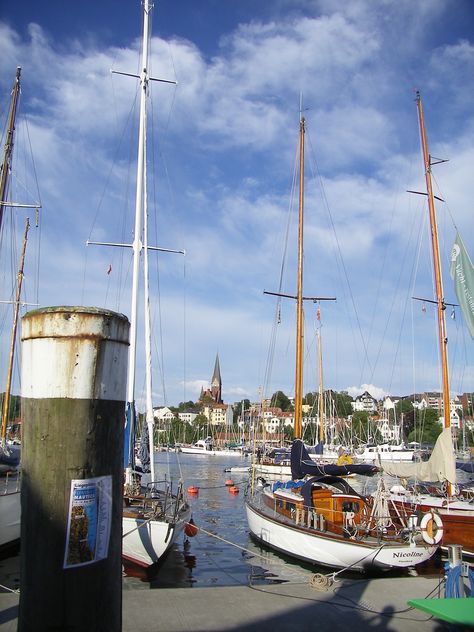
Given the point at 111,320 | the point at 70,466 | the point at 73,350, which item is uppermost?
the point at 111,320

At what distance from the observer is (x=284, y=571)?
16016 mm

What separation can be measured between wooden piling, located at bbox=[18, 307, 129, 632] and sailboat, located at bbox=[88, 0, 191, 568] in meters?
5.14

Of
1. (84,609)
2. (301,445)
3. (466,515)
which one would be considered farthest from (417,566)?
(84,609)

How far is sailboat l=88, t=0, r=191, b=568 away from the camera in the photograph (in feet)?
44.7

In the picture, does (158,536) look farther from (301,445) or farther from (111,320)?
(111,320)

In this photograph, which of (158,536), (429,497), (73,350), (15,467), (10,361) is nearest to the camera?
(73,350)

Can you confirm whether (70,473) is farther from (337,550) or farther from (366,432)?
(366,432)

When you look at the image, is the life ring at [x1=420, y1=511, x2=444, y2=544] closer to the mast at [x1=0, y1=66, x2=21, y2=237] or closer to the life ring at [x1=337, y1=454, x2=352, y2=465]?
the mast at [x1=0, y1=66, x2=21, y2=237]

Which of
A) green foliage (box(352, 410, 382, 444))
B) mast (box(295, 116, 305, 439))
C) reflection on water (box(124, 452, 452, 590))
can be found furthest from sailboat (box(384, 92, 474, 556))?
green foliage (box(352, 410, 382, 444))

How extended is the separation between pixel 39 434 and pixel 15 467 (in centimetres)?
1930

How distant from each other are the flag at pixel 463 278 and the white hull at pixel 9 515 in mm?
15604

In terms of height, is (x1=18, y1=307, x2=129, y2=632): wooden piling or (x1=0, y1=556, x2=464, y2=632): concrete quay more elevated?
(x1=18, y1=307, x2=129, y2=632): wooden piling

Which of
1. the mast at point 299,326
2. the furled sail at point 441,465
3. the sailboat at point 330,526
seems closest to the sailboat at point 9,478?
the sailboat at point 330,526

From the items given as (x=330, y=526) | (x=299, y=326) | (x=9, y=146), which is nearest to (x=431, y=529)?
(x=330, y=526)
